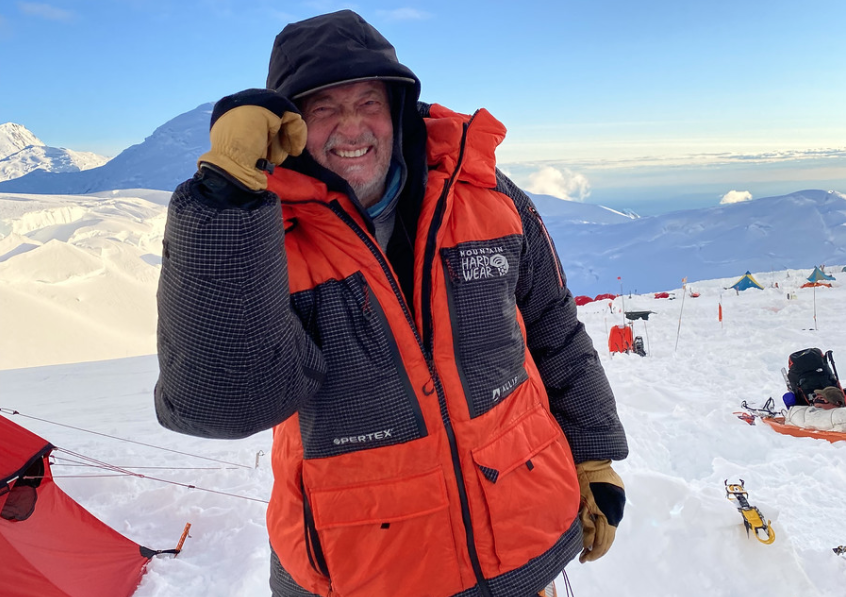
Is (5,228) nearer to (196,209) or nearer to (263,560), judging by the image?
(263,560)

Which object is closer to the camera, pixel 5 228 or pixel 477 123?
pixel 477 123

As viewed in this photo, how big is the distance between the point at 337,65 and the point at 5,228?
193 feet

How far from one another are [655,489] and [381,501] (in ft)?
11.9

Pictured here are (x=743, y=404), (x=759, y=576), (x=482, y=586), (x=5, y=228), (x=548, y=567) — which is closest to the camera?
(x=482, y=586)

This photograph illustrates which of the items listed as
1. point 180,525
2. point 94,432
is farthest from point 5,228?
point 180,525

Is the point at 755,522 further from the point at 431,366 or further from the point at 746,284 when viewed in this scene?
the point at 746,284

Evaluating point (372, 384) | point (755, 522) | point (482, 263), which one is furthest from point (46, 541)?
point (755, 522)

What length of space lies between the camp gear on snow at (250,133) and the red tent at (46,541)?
404 cm

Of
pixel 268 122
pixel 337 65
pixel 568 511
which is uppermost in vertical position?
pixel 337 65

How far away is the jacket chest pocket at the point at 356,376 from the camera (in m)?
1.42

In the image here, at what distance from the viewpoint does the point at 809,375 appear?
789cm

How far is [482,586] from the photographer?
1.49m

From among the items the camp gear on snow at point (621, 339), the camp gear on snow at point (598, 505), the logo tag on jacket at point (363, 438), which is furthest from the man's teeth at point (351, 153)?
the camp gear on snow at point (621, 339)

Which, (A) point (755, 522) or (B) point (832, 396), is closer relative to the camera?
(A) point (755, 522)
